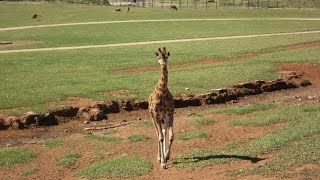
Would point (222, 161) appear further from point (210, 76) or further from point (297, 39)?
point (297, 39)

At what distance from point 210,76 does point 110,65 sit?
27.7 feet

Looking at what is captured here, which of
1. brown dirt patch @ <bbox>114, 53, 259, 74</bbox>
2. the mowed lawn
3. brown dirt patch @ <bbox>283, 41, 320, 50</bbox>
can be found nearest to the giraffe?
the mowed lawn

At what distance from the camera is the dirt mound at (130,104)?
22.1 m

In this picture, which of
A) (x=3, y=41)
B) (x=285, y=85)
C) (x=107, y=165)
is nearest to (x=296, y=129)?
(x=107, y=165)

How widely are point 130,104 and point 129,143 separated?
5737mm

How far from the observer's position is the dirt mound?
22125 mm

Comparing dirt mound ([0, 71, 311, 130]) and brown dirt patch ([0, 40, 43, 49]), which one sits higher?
brown dirt patch ([0, 40, 43, 49])

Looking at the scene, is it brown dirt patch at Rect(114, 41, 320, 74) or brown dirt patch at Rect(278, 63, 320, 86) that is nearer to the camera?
brown dirt patch at Rect(278, 63, 320, 86)

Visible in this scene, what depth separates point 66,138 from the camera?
2034 cm

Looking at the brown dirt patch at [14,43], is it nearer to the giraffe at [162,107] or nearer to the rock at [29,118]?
the rock at [29,118]

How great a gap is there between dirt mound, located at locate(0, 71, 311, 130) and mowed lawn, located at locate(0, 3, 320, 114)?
0.82m

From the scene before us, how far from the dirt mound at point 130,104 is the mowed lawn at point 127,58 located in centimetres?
82

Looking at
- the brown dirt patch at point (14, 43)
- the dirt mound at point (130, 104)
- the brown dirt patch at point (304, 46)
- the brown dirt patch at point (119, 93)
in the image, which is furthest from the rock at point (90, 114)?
the brown dirt patch at point (14, 43)

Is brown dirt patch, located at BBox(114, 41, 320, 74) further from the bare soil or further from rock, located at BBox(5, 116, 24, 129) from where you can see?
rock, located at BBox(5, 116, 24, 129)
